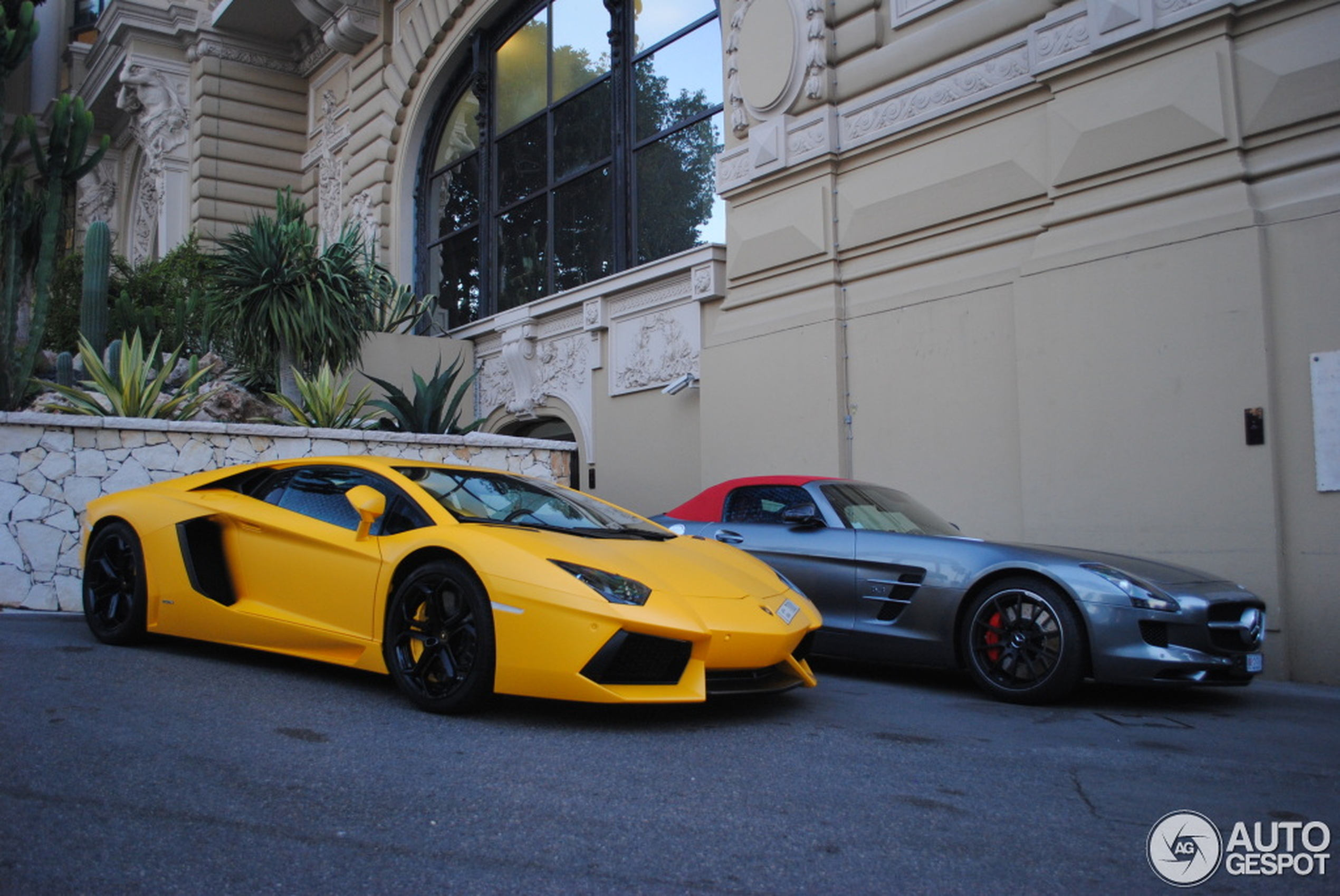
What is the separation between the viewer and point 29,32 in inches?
623

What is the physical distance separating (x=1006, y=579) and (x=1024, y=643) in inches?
13.7

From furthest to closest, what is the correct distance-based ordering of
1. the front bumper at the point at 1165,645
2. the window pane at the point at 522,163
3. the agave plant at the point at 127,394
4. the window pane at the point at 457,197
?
the window pane at the point at 457,197
the window pane at the point at 522,163
the agave plant at the point at 127,394
the front bumper at the point at 1165,645

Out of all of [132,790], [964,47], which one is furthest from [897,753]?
[964,47]

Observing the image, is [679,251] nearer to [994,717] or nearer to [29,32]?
[994,717]

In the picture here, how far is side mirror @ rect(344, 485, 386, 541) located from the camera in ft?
15.4

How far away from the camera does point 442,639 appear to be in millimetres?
4301

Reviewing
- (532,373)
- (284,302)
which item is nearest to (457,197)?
(532,373)

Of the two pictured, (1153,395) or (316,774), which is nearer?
(316,774)

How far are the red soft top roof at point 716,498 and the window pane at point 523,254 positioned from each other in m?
8.79

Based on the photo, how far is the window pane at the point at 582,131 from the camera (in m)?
14.8

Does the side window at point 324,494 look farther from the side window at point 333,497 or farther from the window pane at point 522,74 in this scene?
the window pane at point 522,74

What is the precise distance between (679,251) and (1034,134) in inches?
196

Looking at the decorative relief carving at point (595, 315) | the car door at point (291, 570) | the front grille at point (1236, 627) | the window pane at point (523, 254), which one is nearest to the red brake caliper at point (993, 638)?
the front grille at point (1236, 627)

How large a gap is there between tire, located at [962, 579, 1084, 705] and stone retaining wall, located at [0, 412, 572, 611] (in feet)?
14.1
